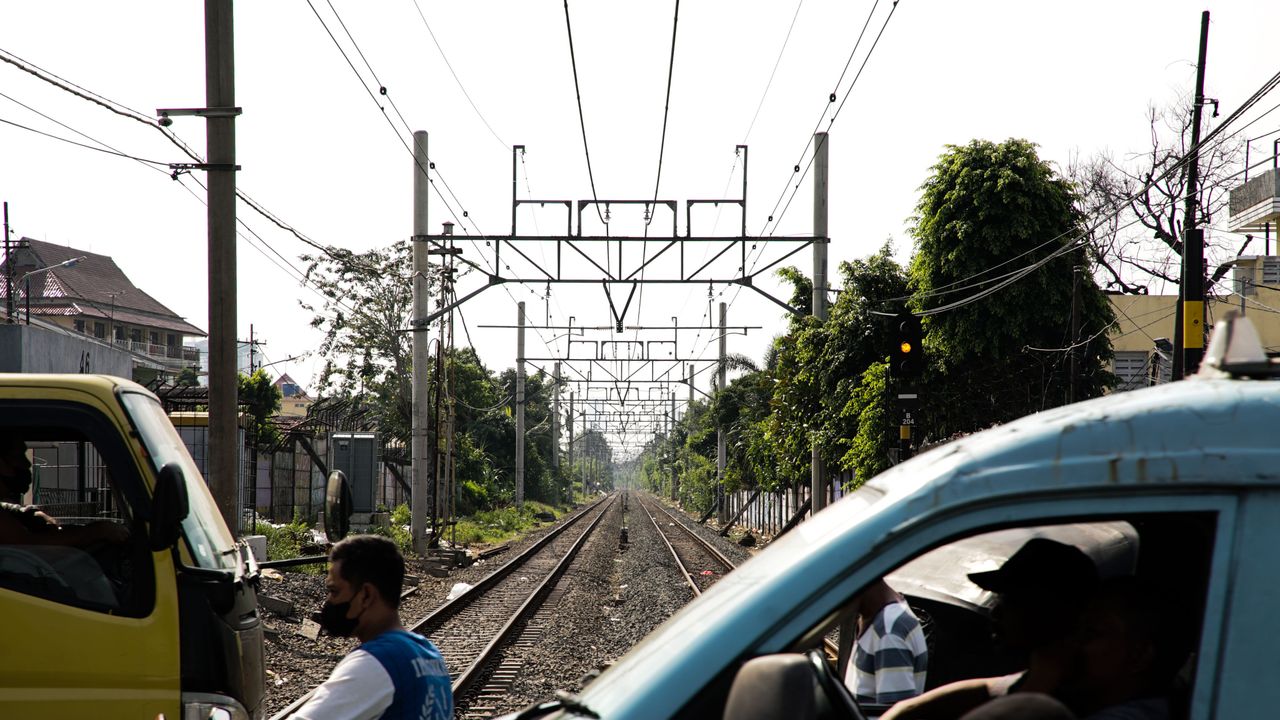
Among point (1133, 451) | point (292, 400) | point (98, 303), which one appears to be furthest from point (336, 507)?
point (292, 400)

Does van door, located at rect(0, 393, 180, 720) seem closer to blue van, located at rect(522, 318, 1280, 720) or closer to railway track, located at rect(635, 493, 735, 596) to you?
blue van, located at rect(522, 318, 1280, 720)

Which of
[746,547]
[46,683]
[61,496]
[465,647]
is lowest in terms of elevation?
[746,547]

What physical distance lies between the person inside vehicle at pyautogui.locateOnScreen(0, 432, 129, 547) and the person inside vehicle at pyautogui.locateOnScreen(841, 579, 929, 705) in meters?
3.08

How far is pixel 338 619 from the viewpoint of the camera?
3525 millimetres

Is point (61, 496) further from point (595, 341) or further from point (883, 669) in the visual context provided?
point (595, 341)

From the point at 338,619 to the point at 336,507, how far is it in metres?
1.42

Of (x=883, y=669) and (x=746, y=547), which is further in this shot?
(x=746, y=547)

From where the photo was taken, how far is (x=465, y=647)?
46.2 feet

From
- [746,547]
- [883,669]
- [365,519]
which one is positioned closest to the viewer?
[883,669]

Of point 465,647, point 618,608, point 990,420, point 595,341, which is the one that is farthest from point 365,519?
point 595,341

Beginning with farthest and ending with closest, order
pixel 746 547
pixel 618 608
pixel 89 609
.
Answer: pixel 746 547 < pixel 618 608 < pixel 89 609

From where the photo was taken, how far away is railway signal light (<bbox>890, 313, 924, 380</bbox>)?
14578 mm

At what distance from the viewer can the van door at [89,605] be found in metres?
4.38

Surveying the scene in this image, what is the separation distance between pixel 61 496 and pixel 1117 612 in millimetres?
16170
